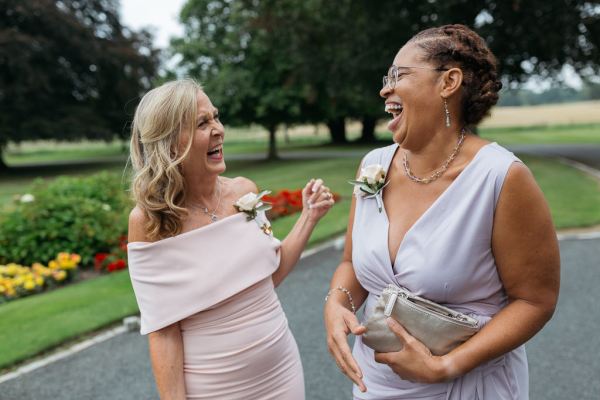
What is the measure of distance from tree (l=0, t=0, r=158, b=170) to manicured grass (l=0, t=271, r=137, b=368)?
22.1 m

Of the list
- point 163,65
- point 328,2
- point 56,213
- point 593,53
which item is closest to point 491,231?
point 56,213

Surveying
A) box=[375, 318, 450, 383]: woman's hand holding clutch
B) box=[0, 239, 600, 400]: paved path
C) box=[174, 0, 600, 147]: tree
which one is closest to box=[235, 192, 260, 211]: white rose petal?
box=[375, 318, 450, 383]: woman's hand holding clutch

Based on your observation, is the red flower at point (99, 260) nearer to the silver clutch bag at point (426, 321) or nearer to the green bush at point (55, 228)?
the green bush at point (55, 228)

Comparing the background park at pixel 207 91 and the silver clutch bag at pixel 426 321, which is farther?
the background park at pixel 207 91

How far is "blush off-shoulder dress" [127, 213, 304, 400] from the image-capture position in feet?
7.10

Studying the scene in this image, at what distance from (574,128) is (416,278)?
54.9 metres

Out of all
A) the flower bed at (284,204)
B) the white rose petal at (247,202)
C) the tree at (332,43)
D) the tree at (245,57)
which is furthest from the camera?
the tree at (245,57)

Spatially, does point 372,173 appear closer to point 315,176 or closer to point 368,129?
point 315,176

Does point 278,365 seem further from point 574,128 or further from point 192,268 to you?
point 574,128

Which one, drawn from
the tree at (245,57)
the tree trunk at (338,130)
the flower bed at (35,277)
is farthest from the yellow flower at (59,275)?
the tree trunk at (338,130)

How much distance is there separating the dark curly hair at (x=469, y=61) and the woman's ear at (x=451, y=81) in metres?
0.03

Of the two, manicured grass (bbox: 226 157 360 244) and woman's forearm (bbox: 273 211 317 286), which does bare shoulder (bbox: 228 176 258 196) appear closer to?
woman's forearm (bbox: 273 211 317 286)

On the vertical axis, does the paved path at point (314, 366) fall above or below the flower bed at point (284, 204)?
above

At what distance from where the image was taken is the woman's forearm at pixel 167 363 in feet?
7.06
